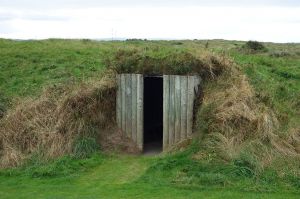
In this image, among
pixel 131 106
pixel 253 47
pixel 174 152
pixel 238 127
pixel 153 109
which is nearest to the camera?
pixel 238 127

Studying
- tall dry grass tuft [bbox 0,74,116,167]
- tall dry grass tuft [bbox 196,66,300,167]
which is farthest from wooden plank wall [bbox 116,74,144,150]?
tall dry grass tuft [bbox 196,66,300,167]

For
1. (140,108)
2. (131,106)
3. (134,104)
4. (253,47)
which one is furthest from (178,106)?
(253,47)

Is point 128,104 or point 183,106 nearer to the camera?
point 183,106

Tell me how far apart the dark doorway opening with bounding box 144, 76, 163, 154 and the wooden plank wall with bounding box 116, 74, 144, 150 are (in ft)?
4.15

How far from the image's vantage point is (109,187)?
1128 cm

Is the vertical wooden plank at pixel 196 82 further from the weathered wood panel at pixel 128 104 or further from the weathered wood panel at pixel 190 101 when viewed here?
the weathered wood panel at pixel 128 104

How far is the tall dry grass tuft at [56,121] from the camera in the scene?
13523mm

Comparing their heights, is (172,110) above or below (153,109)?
above

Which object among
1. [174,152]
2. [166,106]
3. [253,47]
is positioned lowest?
[174,152]

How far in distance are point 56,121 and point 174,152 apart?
3.52m

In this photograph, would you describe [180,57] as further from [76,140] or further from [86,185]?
[86,185]

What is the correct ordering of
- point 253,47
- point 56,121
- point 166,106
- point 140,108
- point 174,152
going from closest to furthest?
point 174,152 → point 166,106 → point 56,121 → point 140,108 → point 253,47

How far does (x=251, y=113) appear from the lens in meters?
13.1

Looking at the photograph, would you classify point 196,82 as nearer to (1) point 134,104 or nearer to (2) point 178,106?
(2) point 178,106
